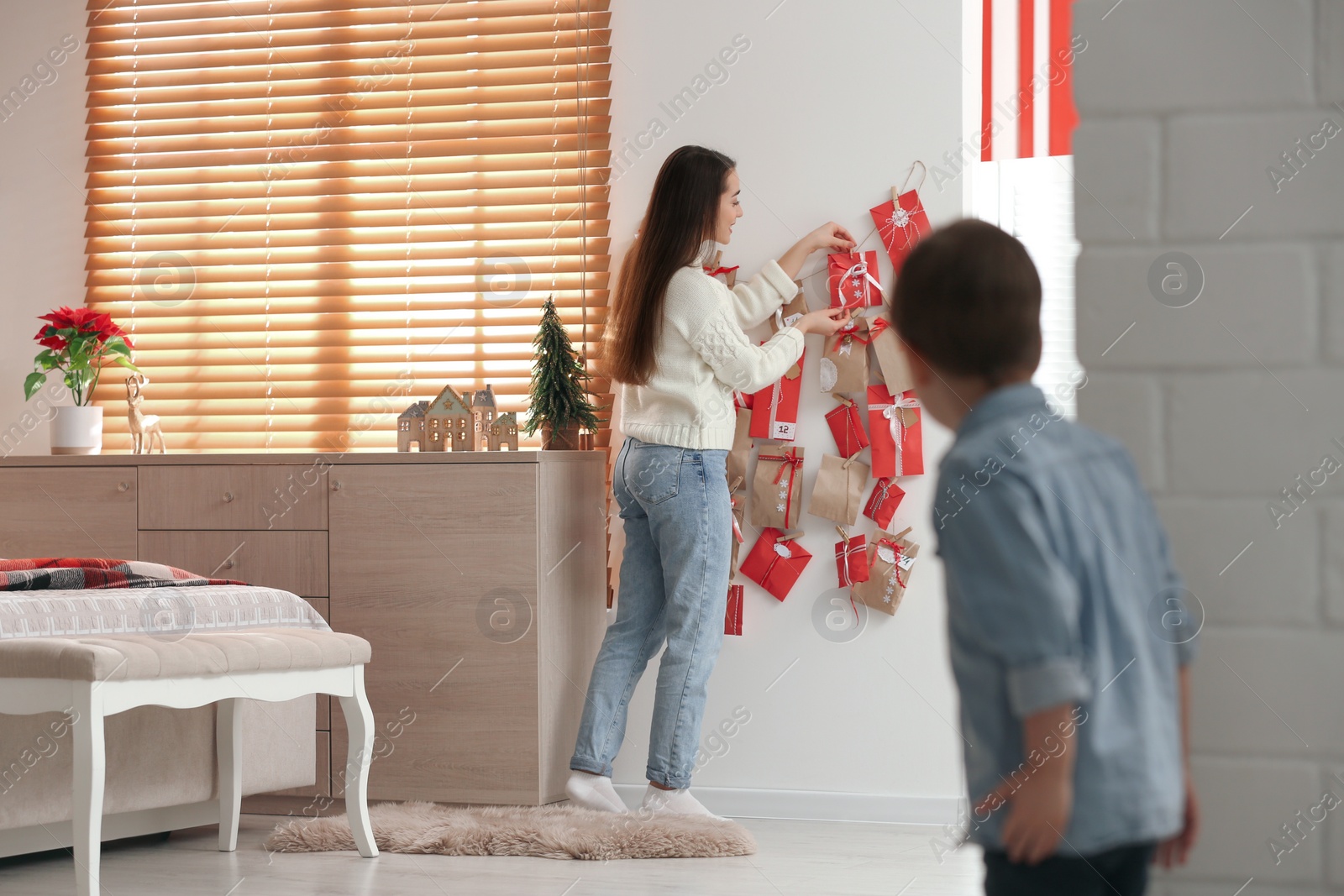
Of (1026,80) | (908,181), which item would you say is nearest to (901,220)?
(908,181)

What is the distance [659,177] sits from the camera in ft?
10.1

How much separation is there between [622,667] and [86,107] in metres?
2.58

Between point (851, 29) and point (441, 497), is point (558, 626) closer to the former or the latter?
point (441, 497)

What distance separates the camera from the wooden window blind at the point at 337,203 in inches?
143

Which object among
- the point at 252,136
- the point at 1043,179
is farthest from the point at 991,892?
the point at 252,136

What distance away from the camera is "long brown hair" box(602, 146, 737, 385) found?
3.02m

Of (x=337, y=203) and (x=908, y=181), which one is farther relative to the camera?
(x=337, y=203)

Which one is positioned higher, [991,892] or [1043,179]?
[1043,179]

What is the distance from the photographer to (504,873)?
2562 millimetres

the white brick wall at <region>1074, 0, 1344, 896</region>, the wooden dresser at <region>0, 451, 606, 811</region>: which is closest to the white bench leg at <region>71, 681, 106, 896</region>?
the wooden dresser at <region>0, 451, 606, 811</region>

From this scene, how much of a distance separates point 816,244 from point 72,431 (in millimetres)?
2245

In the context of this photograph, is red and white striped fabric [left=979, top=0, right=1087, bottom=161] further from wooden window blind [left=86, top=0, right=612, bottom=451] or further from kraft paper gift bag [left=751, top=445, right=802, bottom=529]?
wooden window blind [left=86, top=0, right=612, bottom=451]

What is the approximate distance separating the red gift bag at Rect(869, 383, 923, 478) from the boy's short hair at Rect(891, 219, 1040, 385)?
7.68 ft

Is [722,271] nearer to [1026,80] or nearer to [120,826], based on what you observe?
[1026,80]
